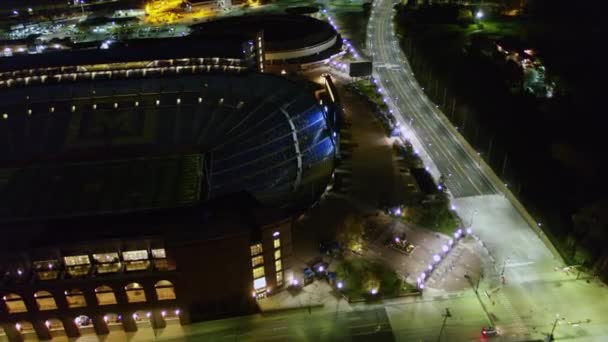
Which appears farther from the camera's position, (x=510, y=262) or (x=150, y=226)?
(x=510, y=262)

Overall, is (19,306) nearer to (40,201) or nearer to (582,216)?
(40,201)

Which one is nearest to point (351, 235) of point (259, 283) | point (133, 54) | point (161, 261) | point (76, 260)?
point (259, 283)

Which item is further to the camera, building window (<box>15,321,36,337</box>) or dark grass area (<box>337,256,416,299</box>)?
dark grass area (<box>337,256,416,299</box>)

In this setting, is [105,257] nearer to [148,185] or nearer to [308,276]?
[148,185]

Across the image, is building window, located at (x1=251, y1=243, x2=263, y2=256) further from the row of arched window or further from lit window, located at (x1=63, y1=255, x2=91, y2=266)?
lit window, located at (x1=63, y1=255, x2=91, y2=266)

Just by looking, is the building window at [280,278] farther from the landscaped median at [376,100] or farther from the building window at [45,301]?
the landscaped median at [376,100]

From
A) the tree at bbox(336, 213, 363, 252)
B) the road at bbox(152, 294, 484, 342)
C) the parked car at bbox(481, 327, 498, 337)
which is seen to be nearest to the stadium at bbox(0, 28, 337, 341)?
the road at bbox(152, 294, 484, 342)

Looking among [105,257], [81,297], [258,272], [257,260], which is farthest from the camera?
[258,272]
